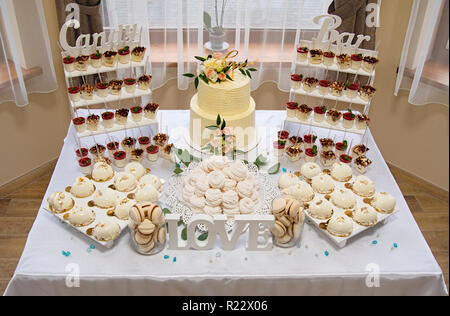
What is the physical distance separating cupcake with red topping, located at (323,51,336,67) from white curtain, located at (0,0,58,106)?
2.12 meters

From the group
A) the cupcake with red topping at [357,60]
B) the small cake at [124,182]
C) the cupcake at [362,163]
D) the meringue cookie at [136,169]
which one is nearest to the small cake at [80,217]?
the small cake at [124,182]

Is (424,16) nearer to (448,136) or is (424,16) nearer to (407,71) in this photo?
(407,71)

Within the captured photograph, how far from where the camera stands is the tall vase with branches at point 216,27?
3.40m

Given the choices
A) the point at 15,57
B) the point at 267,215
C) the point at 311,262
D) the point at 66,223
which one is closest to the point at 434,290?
the point at 311,262

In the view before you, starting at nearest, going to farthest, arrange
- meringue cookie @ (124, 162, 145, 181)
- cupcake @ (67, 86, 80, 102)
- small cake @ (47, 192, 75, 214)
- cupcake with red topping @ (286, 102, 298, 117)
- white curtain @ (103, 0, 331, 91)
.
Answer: small cake @ (47, 192, 75, 214)
meringue cookie @ (124, 162, 145, 181)
cupcake @ (67, 86, 80, 102)
cupcake with red topping @ (286, 102, 298, 117)
white curtain @ (103, 0, 331, 91)

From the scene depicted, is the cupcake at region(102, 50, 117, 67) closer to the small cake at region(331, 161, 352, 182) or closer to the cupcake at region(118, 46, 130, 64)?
the cupcake at region(118, 46, 130, 64)

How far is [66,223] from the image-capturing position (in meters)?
2.14

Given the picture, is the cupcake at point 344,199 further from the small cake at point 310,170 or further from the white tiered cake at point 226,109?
the white tiered cake at point 226,109

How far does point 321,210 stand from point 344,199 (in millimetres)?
158

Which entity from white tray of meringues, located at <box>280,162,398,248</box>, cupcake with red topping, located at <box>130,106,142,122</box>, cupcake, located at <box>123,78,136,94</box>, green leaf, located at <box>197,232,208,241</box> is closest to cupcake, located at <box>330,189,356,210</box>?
white tray of meringues, located at <box>280,162,398,248</box>

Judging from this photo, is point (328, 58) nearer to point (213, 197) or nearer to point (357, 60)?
point (357, 60)

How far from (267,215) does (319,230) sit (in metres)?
0.36

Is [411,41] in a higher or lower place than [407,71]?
higher

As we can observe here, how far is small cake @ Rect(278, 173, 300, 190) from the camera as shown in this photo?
2.33 metres
